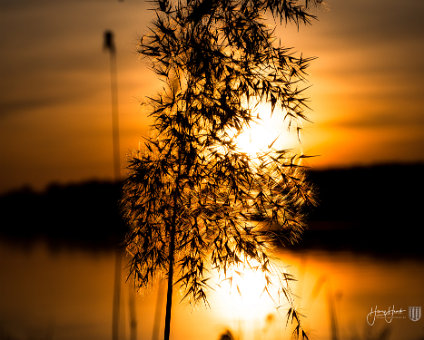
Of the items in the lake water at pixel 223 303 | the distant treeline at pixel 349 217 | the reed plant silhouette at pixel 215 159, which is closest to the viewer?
the reed plant silhouette at pixel 215 159

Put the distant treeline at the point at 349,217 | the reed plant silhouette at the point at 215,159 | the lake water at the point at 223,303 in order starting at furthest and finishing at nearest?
the distant treeline at the point at 349,217 → the lake water at the point at 223,303 → the reed plant silhouette at the point at 215,159

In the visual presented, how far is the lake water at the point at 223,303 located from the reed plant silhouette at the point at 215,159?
2.27 feet

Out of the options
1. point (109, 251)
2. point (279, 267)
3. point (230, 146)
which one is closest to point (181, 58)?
point (230, 146)

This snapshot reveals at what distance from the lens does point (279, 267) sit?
24.0 feet

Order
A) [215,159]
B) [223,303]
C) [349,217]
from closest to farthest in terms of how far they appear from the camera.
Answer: [215,159] < [223,303] < [349,217]

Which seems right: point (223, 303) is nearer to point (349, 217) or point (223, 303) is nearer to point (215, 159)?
point (215, 159)

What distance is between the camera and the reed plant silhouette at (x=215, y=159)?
727 cm

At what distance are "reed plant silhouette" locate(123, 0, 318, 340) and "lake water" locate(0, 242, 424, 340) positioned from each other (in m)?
0.69

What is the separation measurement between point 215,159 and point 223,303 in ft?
56.0

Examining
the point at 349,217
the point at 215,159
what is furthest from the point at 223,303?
the point at 349,217

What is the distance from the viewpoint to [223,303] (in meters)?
23.4

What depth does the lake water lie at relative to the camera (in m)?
15.0

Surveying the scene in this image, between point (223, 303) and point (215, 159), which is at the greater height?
point (215, 159)

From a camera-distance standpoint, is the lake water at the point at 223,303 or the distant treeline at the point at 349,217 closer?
the lake water at the point at 223,303
